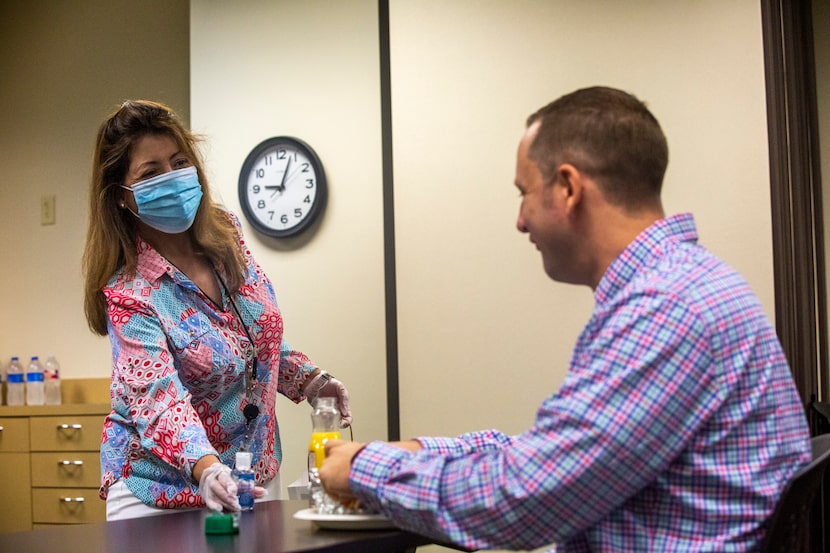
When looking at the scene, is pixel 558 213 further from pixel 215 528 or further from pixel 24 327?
pixel 24 327

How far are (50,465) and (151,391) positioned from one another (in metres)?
3.25

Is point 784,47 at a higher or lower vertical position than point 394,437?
higher

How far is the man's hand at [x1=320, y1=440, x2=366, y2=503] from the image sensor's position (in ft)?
4.29

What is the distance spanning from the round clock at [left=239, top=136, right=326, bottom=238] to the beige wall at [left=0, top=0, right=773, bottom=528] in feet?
0.22

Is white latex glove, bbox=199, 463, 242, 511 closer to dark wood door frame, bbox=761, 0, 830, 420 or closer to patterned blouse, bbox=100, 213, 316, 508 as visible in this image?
patterned blouse, bbox=100, 213, 316, 508

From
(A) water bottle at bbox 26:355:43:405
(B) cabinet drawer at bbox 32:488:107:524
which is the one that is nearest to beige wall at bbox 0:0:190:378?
(A) water bottle at bbox 26:355:43:405

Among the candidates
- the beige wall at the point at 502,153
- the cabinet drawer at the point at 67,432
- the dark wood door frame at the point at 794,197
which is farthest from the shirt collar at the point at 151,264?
the cabinet drawer at the point at 67,432

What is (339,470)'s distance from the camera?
1313mm

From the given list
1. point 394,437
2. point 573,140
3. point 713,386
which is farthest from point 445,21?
point 713,386

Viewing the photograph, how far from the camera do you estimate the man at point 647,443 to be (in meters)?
1.08

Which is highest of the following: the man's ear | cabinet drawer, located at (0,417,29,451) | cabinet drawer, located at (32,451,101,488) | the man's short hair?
the man's short hair

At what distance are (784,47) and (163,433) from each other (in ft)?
8.05

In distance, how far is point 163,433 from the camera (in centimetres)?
196

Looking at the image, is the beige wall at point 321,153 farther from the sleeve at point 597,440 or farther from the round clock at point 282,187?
the sleeve at point 597,440
